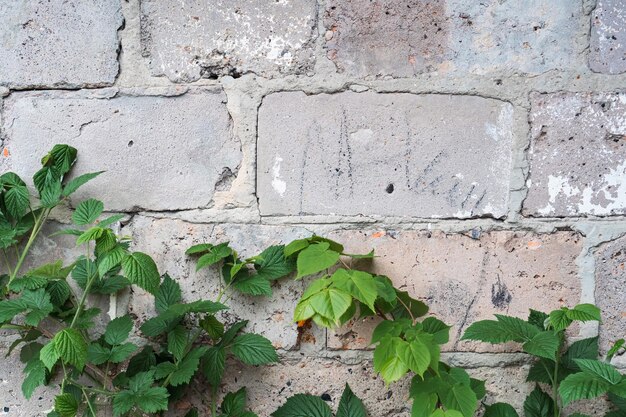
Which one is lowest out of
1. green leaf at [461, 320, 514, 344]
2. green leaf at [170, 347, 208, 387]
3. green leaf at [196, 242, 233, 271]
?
green leaf at [170, 347, 208, 387]

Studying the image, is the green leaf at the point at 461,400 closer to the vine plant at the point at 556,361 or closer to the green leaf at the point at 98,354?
the vine plant at the point at 556,361

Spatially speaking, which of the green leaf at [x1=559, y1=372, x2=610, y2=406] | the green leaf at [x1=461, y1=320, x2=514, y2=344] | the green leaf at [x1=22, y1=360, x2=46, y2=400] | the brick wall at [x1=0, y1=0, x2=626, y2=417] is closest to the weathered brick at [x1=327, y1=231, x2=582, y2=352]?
the brick wall at [x1=0, y1=0, x2=626, y2=417]

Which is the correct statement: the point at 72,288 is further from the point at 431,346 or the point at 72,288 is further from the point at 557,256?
the point at 557,256

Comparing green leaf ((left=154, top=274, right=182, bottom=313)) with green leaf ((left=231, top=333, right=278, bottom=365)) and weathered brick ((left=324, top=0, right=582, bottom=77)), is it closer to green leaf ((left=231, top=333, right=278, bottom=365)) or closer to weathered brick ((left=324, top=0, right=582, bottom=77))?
green leaf ((left=231, top=333, right=278, bottom=365))

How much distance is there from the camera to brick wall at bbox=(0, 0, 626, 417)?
1.46m

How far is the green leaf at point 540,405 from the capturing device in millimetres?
1452

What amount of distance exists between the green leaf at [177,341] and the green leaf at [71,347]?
19cm

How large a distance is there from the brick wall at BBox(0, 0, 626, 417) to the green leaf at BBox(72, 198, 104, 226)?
81mm

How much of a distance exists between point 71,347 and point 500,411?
3.13 ft

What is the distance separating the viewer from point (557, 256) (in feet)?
4.83

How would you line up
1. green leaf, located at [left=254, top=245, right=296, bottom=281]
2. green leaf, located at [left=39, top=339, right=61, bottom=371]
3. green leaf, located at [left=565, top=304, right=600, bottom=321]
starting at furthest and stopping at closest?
green leaf, located at [left=254, top=245, right=296, bottom=281]
green leaf, located at [left=565, top=304, right=600, bottom=321]
green leaf, located at [left=39, top=339, right=61, bottom=371]

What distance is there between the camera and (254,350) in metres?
1.40

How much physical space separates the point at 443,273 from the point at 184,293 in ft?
2.03

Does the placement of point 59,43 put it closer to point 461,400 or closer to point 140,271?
point 140,271
